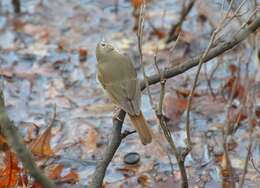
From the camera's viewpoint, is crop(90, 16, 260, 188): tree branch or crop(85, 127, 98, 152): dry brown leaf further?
crop(85, 127, 98, 152): dry brown leaf

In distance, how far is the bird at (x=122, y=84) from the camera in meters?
3.21

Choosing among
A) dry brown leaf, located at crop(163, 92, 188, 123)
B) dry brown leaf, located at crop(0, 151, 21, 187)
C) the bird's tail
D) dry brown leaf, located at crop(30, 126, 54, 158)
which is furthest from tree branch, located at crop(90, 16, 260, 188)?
dry brown leaf, located at crop(163, 92, 188, 123)

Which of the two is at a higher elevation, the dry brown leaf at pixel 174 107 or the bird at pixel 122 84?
the dry brown leaf at pixel 174 107

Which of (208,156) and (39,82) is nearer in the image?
(208,156)

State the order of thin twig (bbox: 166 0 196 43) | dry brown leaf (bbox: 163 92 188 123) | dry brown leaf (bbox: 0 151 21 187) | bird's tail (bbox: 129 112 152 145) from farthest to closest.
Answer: thin twig (bbox: 166 0 196 43) < dry brown leaf (bbox: 163 92 188 123) < dry brown leaf (bbox: 0 151 21 187) < bird's tail (bbox: 129 112 152 145)

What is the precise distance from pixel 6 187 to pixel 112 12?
343 centimetres

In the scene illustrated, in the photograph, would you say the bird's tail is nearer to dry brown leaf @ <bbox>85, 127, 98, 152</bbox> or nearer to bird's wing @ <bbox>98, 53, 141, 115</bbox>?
bird's wing @ <bbox>98, 53, 141, 115</bbox>

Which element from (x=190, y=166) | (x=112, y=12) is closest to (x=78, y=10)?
(x=112, y=12)

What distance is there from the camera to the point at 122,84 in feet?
11.3

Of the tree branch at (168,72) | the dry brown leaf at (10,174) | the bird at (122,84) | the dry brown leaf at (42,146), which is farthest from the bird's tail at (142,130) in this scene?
the dry brown leaf at (42,146)

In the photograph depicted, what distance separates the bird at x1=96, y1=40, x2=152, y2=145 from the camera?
321 centimetres

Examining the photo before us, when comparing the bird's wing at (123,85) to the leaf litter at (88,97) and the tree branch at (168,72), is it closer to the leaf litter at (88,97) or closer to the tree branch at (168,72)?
the tree branch at (168,72)

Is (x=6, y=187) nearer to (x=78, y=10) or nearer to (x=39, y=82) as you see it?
(x=39, y=82)

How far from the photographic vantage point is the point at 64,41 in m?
6.10
